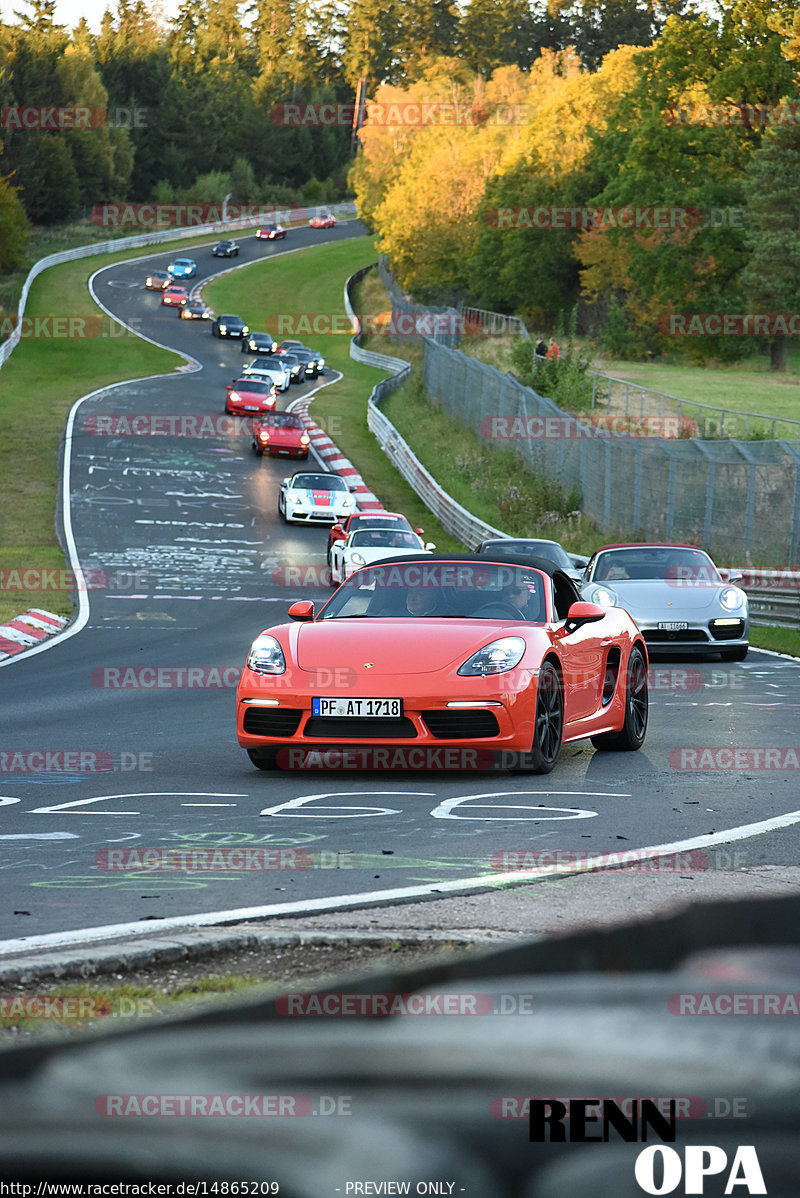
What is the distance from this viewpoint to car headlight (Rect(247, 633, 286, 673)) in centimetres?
977

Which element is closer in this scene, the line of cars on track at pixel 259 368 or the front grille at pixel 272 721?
the front grille at pixel 272 721

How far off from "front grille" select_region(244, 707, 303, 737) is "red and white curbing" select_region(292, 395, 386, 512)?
29040 mm

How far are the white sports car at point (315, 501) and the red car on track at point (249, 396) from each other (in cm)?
1697

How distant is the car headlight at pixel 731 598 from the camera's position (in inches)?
763

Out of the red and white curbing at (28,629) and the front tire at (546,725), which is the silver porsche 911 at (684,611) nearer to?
the red and white curbing at (28,629)

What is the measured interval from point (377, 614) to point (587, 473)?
79.3 feet

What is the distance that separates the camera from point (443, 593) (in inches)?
415

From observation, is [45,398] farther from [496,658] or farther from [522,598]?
[496,658]

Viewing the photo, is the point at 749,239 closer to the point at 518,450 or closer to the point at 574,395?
the point at 574,395

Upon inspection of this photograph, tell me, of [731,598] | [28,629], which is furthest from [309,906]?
[28,629]
